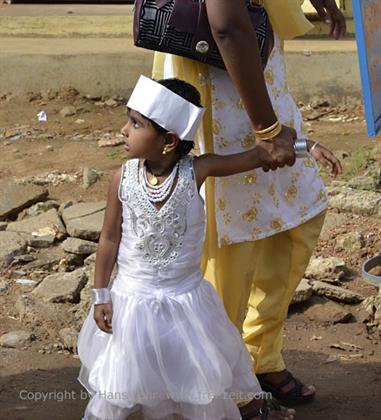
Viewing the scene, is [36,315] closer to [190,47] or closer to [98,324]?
[98,324]

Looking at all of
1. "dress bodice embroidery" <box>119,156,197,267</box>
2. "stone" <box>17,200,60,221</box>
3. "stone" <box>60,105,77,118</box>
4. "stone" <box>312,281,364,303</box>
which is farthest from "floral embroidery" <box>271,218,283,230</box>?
"stone" <box>60,105,77,118</box>

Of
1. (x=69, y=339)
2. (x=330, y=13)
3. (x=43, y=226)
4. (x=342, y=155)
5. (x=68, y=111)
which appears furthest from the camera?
(x=68, y=111)

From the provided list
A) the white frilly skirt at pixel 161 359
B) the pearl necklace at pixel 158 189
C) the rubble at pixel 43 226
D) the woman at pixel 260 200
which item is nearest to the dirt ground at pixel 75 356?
the woman at pixel 260 200

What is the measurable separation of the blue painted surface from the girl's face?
1.19 m

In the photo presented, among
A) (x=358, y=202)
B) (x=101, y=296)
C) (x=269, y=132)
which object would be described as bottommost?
(x=358, y=202)

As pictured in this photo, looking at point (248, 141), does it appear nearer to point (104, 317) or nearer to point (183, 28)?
point (183, 28)

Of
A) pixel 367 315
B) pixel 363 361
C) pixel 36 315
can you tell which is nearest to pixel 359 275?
pixel 367 315

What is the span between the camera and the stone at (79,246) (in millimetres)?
4930

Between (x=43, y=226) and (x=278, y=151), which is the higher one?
(x=278, y=151)

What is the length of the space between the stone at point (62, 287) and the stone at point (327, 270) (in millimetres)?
1023

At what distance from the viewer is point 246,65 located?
278 centimetres

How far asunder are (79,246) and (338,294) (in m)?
1.30

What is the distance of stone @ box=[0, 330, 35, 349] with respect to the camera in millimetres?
4105

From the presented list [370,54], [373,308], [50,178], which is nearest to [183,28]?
[370,54]
